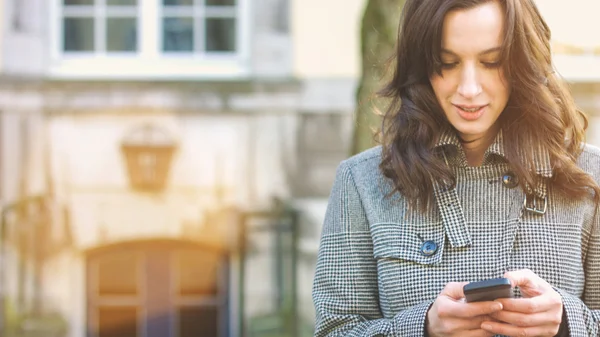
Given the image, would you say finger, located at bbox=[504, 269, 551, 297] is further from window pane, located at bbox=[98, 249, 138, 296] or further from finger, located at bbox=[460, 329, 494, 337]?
window pane, located at bbox=[98, 249, 138, 296]

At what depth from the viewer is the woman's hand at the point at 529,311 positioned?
173cm

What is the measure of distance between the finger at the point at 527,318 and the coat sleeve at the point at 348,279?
0.25m

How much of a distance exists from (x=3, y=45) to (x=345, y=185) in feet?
18.8

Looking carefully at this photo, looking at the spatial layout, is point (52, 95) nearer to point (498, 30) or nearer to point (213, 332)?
point (213, 332)

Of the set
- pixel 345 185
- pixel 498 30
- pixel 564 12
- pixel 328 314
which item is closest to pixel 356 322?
pixel 328 314

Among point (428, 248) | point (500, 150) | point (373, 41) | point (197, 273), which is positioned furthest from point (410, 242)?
point (197, 273)

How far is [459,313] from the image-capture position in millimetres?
1742

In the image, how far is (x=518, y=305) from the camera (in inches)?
67.9

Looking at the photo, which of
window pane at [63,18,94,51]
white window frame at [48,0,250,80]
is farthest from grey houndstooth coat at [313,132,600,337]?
window pane at [63,18,94,51]

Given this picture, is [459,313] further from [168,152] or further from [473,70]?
[168,152]

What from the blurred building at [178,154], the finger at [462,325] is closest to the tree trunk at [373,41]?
the blurred building at [178,154]

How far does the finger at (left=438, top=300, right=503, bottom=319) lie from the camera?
172 centimetres

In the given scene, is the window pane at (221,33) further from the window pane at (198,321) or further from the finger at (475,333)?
the finger at (475,333)

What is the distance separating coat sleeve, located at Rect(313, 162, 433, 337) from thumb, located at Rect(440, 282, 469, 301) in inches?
7.0
